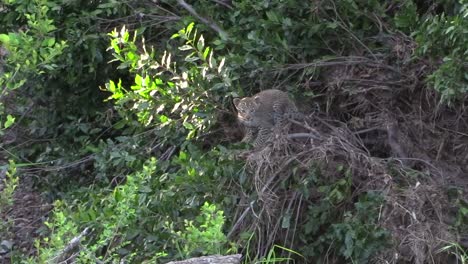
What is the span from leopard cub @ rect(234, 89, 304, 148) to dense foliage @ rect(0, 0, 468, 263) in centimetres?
17

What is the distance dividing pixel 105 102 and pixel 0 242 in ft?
4.50

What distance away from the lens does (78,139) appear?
8016 millimetres

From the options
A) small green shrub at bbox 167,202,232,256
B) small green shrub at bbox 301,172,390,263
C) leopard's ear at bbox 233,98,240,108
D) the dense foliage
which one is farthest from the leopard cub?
small green shrub at bbox 167,202,232,256

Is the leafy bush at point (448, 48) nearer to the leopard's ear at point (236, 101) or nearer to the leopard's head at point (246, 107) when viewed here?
the leopard's head at point (246, 107)

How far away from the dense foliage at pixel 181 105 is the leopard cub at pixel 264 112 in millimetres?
168

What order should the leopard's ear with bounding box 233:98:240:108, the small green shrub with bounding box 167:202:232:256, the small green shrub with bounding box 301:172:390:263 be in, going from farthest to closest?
the leopard's ear with bounding box 233:98:240:108
the small green shrub with bounding box 301:172:390:263
the small green shrub with bounding box 167:202:232:256

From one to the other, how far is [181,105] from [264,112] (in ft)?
1.91

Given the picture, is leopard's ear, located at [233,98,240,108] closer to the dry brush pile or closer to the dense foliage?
the dense foliage

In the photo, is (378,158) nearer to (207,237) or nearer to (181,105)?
(181,105)

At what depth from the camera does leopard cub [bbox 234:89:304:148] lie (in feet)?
21.3

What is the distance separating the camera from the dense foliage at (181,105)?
6188 mm

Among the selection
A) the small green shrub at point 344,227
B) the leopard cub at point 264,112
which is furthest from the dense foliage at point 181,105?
the leopard cub at point 264,112

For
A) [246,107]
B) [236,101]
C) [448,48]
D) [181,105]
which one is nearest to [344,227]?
[246,107]

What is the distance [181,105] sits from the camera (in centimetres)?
675
